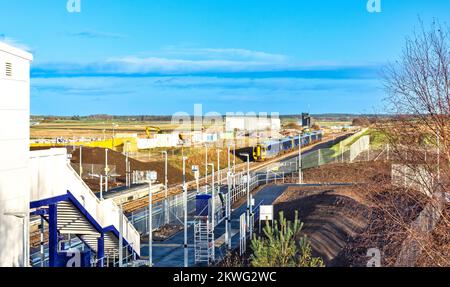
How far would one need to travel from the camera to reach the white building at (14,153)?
8141 mm

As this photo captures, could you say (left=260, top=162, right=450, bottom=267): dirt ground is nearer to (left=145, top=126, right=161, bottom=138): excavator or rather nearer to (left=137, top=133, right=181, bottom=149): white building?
(left=137, top=133, right=181, bottom=149): white building

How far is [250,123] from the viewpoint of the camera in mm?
52688

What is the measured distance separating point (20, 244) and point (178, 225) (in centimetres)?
1618

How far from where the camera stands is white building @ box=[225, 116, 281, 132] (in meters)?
47.9

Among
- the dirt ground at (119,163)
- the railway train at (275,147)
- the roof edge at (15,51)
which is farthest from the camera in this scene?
the railway train at (275,147)

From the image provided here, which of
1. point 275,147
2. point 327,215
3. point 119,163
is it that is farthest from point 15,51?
point 275,147

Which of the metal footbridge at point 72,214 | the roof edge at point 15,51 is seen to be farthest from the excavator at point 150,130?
the roof edge at point 15,51

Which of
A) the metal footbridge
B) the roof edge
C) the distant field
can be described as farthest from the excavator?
the roof edge

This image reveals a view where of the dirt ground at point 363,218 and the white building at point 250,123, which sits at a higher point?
the white building at point 250,123

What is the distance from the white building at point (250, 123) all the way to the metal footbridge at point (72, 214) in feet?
102

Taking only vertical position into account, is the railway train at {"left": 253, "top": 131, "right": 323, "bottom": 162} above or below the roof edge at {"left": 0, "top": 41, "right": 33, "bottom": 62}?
below

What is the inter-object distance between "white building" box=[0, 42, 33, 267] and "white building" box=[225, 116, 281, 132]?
1499 inches

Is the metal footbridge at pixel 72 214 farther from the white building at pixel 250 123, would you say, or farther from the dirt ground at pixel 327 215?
the white building at pixel 250 123

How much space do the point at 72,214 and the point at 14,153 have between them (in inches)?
214
